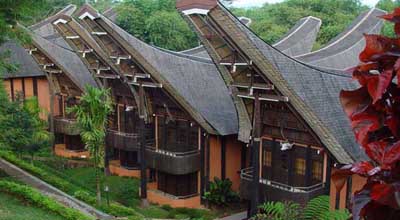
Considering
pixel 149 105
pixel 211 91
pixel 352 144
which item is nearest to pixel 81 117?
pixel 149 105

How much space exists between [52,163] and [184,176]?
28.7 feet

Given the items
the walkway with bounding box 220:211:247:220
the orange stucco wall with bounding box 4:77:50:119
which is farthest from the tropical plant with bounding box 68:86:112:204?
the orange stucco wall with bounding box 4:77:50:119

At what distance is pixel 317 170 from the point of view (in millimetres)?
13477

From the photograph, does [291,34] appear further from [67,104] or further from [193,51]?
[67,104]

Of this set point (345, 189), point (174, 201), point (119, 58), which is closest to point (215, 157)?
point (174, 201)

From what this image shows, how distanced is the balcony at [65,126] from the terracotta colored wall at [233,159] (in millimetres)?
9989

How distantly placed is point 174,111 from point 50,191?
5631mm

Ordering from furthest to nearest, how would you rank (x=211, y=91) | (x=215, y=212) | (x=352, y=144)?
(x=211, y=91) < (x=215, y=212) < (x=352, y=144)

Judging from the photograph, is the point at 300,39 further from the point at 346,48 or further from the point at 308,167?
the point at 308,167

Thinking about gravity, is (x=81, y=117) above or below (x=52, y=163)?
above

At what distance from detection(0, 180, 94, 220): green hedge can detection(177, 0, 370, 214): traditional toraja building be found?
5.66 m

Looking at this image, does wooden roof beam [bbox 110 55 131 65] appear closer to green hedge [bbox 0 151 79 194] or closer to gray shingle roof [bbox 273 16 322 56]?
green hedge [bbox 0 151 79 194]

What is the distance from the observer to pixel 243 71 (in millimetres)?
14289

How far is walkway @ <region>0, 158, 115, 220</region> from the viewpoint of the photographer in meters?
13.7
